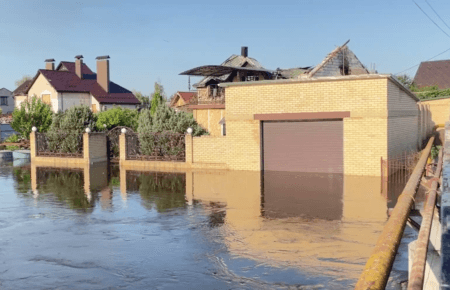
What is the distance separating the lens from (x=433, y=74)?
5888 centimetres

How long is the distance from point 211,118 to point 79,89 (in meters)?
19.5

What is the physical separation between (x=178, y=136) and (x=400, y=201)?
71.0 feet

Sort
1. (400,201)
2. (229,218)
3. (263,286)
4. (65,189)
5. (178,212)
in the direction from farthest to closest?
(65,189), (178,212), (229,218), (263,286), (400,201)

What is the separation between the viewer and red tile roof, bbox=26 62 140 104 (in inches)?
2019

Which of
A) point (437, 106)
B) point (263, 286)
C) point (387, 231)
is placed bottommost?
point (263, 286)

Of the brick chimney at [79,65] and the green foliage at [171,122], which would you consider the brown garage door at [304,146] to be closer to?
the green foliage at [171,122]

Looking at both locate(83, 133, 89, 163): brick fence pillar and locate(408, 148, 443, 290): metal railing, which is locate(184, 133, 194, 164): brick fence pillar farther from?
locate(408, 148, 443, 290): metal railing

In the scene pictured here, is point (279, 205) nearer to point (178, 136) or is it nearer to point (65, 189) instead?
point (65, 189)

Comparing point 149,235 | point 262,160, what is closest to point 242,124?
point 262,160

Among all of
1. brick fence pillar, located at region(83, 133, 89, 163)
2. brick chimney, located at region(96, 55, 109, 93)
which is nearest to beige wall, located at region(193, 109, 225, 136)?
brick fence pillar, located at region(83, 133, 89, 163)

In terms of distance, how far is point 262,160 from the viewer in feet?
73.9

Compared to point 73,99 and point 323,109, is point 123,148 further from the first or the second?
point 73,99

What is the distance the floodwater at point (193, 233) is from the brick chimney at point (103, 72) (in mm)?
34260

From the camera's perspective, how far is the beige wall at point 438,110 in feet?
106
